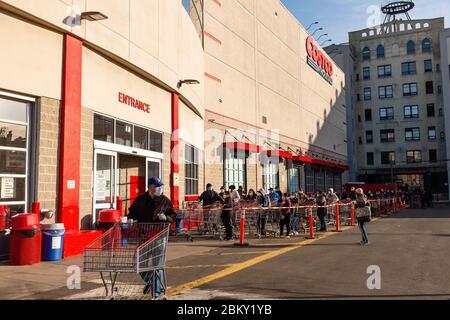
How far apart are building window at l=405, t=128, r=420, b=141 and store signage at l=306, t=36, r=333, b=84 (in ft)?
75.8

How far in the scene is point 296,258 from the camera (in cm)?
1076

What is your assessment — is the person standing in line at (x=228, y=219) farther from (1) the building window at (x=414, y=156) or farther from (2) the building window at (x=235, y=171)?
(1) the building window at (x=414, y=156)

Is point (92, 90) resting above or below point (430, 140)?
below

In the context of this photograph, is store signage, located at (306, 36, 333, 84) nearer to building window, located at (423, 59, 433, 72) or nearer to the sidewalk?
building window, located at (423, 59, 433, 72)

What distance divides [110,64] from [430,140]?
2358 inches

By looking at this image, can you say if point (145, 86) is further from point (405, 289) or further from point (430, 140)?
point (430, 140)

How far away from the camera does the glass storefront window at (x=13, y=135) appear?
10.4 metres

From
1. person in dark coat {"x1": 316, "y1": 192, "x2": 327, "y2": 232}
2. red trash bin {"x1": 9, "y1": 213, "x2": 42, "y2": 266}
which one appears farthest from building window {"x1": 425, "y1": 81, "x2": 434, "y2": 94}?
red trash bin {"x1": 9, "y1": 213, "x2": 42, "y2": 266}

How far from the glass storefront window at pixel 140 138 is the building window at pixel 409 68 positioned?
59.6m

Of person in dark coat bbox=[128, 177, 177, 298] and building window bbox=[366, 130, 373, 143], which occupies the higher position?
building window bbox=[366, 130, 373, 143]

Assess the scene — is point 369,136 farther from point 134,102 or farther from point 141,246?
point 141,246

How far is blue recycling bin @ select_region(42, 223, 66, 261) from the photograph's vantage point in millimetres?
10422

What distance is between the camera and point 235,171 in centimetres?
2567
